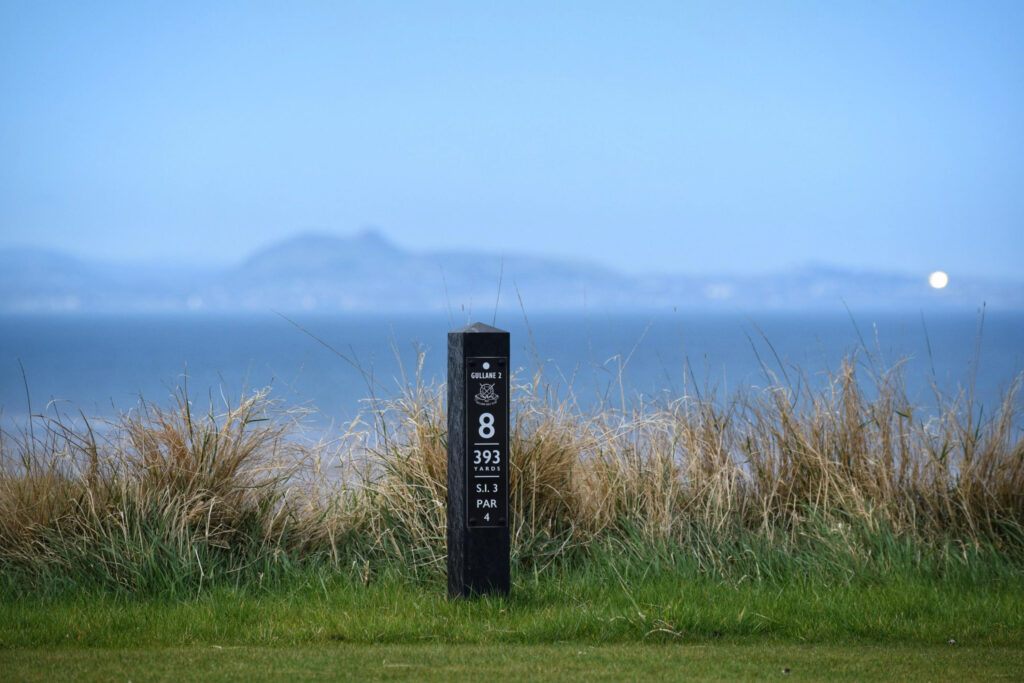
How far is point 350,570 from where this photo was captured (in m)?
6.66

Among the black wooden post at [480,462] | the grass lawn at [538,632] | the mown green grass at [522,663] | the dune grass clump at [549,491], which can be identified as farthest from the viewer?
the dune grass clump at [549,491]

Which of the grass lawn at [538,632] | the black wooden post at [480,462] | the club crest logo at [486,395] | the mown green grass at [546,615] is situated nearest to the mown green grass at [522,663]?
the grass lawn at [538,632]

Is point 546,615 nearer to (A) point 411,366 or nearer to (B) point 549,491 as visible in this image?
(B) point 549,491

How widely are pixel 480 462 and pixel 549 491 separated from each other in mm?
1256

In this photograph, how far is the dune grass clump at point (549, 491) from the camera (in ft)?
21.7

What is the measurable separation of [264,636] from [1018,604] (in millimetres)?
4109

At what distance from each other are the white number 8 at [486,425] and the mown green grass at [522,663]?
1182mm

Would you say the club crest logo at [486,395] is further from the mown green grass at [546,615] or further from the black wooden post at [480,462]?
the mown green grass at [546,615]

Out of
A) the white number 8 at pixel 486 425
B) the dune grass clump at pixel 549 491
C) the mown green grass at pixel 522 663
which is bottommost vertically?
the mown green grass at pixel 522 663

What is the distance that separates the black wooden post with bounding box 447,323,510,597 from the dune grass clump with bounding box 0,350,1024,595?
0.73 meters

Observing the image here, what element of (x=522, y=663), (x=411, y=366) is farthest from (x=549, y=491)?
(x=411, y=366)

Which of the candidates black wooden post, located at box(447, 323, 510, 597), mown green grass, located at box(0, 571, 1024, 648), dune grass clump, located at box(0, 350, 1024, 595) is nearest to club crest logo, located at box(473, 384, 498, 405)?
black wooden post, located at box(447, 323, 510, 597)

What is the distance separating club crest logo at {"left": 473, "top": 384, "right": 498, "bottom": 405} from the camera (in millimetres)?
5875

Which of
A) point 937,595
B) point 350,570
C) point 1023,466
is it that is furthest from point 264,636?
point 1023,466
